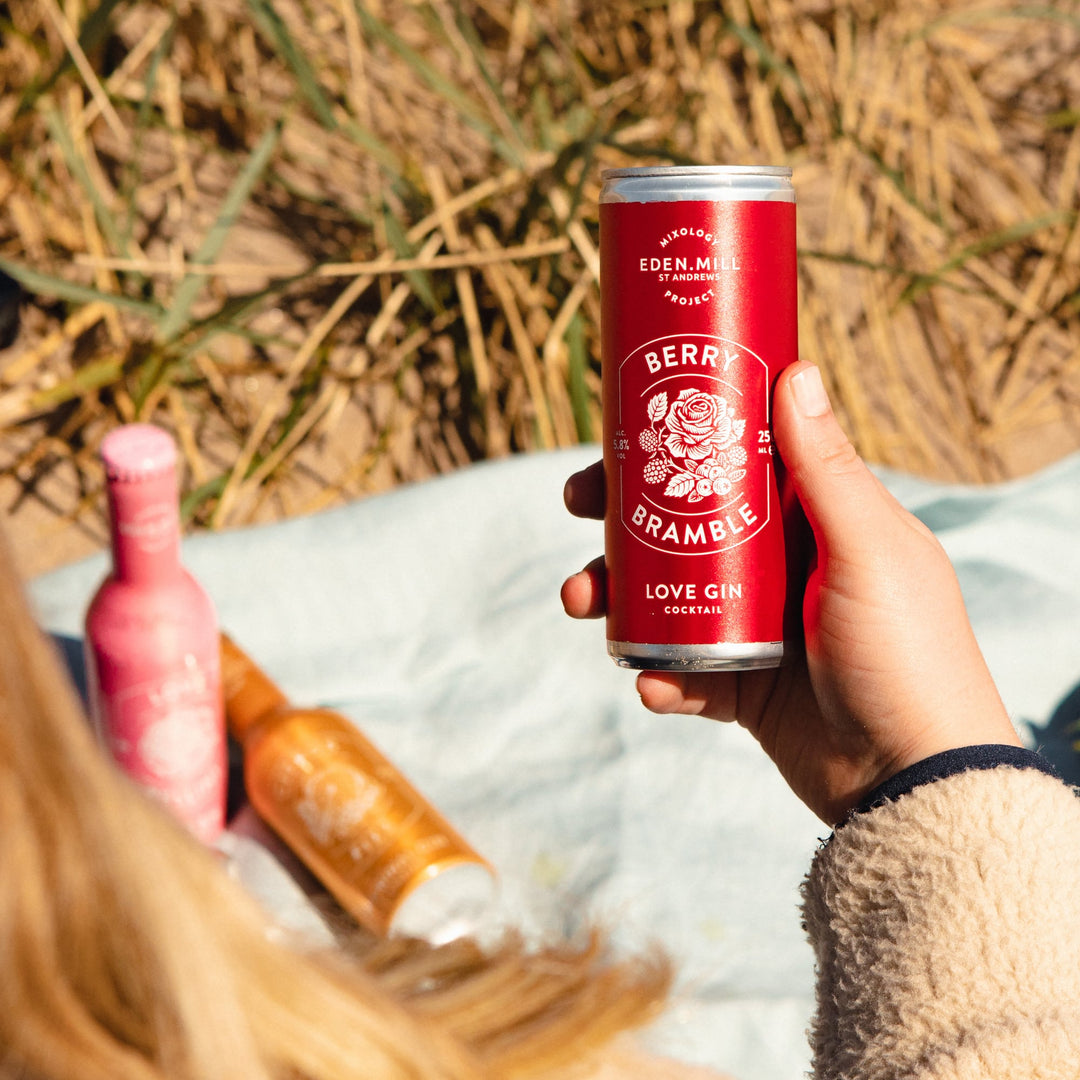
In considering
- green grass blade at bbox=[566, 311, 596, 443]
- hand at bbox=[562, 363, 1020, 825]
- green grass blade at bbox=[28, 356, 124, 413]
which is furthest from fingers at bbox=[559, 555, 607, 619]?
green grass blade at bbox=[28, 356, 124, 413]

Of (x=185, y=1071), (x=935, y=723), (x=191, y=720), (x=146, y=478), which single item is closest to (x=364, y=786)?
(x=191, y=720)

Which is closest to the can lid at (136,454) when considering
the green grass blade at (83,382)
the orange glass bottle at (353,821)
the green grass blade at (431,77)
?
the orange glass bottle at (353,821)

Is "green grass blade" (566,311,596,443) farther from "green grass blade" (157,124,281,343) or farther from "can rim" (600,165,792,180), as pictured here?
"can rim" (600,165,792,180)

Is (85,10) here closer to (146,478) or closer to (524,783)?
(146,478)

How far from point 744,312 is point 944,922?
1.07ft

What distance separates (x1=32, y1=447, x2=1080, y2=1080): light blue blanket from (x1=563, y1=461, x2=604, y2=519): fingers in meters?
0.33

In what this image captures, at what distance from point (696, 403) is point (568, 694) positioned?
1.80ft

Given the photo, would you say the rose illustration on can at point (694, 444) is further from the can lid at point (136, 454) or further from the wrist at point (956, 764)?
the can lid at point (136, 454)

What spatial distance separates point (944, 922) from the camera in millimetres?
604

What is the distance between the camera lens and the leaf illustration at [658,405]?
644 millimetres

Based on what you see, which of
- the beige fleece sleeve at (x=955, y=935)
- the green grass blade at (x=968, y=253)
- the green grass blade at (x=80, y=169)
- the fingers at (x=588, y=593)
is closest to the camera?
the beige fleece sleeve at (x=955, y=935)

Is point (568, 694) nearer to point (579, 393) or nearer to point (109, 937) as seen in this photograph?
point (579, 393)

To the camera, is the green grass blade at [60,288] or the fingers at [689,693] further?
the green grass blade at [60,288]

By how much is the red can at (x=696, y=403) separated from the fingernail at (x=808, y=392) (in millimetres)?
13
